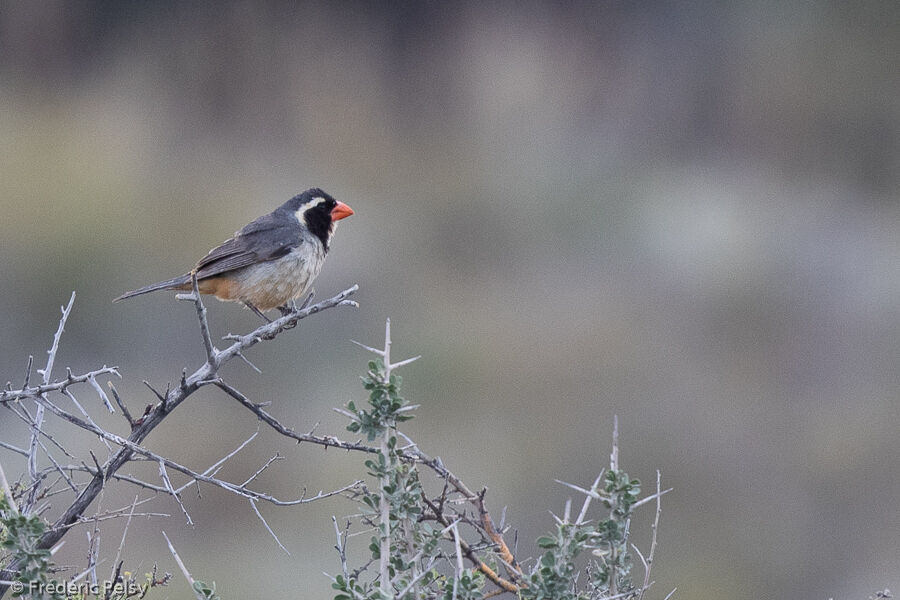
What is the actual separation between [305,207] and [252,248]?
0.62m

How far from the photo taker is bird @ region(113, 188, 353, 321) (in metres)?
5.88

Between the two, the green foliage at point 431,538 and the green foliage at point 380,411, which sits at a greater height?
the green foliage at point 380,411

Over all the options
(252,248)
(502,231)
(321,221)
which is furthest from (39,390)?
(502,231)

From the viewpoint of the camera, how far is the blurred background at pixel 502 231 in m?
11.5

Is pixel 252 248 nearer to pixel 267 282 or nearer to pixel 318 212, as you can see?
pixel 267 282

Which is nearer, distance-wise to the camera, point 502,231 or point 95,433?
point 95,433

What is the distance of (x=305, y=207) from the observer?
647 cm

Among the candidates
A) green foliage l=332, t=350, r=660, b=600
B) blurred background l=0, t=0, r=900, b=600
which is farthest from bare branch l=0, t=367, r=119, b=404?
blurred background l=0, t=0, r=900, b=600

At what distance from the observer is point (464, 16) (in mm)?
17047

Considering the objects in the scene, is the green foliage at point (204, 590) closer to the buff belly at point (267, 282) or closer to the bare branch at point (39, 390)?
the bare branch at point (39, 390)

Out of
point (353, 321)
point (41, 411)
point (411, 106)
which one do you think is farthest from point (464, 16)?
point (41, 411)

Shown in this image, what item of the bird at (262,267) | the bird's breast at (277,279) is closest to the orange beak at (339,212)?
the bird at (262,267)

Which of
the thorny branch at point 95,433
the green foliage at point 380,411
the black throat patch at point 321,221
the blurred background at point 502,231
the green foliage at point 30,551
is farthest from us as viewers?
the blurred background at point 502,231

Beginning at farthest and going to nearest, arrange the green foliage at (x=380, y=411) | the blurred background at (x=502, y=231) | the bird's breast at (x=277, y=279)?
the blurred background at (x=502, y=231)
the bird's breast at (x=277, y=279)
the green foliage at (x=380, y=411)
